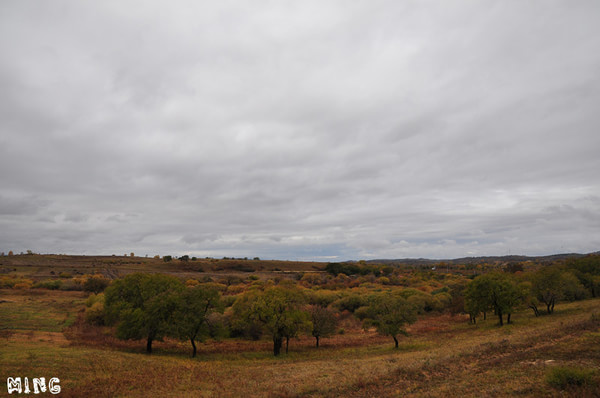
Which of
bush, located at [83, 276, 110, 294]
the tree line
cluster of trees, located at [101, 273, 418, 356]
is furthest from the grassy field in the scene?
bush, located at [83, 276, 110, 294]

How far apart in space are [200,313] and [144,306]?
33.4ft

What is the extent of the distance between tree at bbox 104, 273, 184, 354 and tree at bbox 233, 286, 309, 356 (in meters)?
10.8

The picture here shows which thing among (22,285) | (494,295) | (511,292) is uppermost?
(511,292)

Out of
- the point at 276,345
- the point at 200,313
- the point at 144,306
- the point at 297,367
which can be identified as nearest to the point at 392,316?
the point at 276,345

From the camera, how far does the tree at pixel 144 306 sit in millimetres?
42438

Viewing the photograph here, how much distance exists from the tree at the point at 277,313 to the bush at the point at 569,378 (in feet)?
107

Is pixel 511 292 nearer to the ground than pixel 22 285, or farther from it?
farther from it

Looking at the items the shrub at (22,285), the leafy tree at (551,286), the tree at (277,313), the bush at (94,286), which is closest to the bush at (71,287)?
the shrub at (22,285)

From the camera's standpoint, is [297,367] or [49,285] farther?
[49,285]

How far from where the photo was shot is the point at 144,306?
46.7 m

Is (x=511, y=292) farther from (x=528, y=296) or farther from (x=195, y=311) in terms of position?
(x=195, y=311)

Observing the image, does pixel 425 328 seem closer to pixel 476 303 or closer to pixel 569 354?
pixel 476 303

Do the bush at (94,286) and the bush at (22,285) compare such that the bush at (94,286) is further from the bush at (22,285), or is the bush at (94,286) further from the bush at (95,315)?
the bush at (95,315)

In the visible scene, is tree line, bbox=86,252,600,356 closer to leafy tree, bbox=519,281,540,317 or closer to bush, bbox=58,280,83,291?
leafy tree, bbox=519,281,540,317
